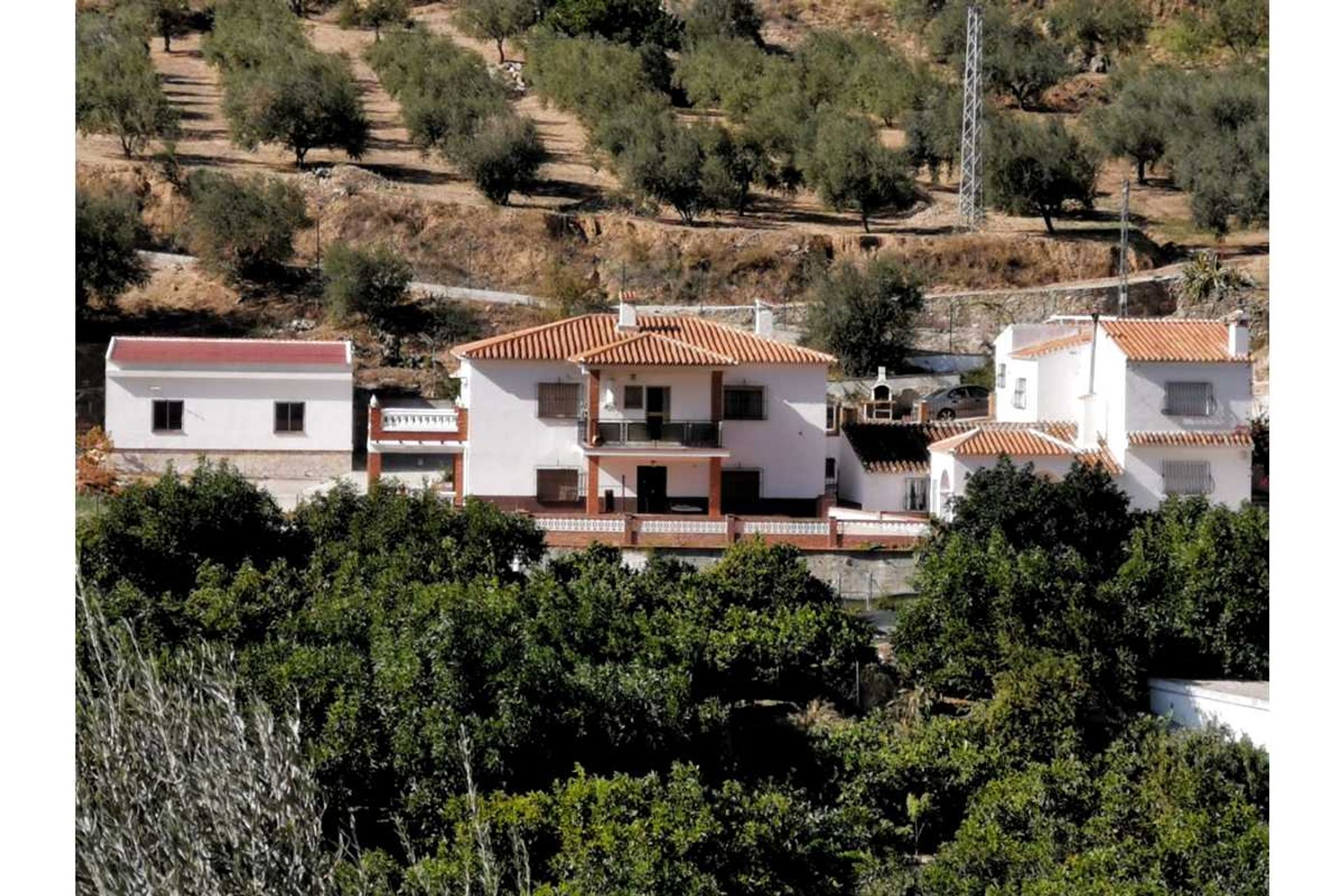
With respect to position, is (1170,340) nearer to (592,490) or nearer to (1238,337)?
(1238,337)

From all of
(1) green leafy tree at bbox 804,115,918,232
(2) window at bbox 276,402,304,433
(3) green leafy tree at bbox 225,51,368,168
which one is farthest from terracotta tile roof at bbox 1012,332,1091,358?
Result: (3) green leafy tree at bbox 225,51,368,168

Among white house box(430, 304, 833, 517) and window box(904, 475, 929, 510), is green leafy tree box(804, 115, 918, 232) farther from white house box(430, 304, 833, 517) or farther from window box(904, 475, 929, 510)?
window box(904, 475, 929, 510)

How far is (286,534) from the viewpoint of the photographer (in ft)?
49.8

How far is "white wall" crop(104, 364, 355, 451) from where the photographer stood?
20.7 metres

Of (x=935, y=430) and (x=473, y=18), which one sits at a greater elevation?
(x=473, y=18)

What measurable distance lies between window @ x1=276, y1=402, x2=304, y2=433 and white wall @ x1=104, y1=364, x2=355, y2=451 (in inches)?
1.9

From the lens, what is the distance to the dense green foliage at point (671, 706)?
32.2 ft

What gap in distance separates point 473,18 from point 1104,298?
835 inches

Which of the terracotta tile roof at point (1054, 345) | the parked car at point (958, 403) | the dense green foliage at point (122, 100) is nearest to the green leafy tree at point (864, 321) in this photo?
the parked car at point (958, 403)

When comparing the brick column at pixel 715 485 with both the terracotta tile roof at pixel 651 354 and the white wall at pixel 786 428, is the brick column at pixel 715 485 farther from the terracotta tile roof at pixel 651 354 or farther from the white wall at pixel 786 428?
the terracotta tile roof at pixel 651 354

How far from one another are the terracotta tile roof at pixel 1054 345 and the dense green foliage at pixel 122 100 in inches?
709

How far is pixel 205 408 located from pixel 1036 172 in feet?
53.9
